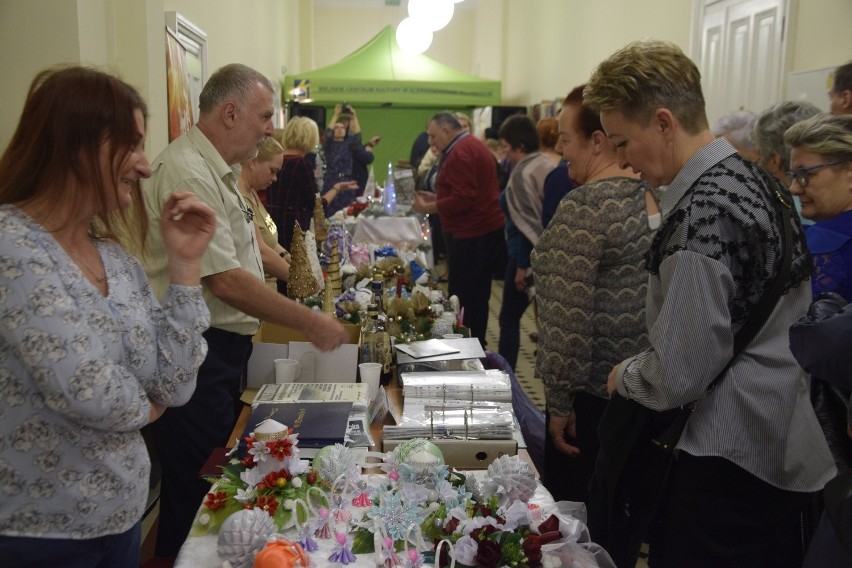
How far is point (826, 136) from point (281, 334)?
1.80m

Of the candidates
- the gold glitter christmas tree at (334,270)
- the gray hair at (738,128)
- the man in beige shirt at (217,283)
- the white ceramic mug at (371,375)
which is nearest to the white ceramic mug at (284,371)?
the man in beige shirt at (217,283)

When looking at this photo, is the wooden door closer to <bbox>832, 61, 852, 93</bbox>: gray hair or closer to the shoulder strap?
<bbox>832, 61, 852, 93</bbox>: gray hair

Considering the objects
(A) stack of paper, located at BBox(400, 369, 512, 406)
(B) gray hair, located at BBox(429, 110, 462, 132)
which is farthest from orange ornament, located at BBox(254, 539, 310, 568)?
(B) gray hair, located at BBox(429, 110, 462, 132)

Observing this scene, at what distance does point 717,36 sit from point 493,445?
15.7ft

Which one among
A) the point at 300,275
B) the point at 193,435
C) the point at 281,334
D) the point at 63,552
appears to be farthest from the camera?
the point at 300,275

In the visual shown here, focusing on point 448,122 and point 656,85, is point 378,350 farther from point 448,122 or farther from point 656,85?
point 448,122

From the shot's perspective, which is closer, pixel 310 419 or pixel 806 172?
pixel 310 419

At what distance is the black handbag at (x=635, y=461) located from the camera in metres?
1.49

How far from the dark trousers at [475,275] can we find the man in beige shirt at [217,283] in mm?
3153

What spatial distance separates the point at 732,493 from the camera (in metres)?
1.47

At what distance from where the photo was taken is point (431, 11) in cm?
1009

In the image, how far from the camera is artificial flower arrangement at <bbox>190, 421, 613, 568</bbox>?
1292mm

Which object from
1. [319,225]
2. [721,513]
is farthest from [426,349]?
[319,225]

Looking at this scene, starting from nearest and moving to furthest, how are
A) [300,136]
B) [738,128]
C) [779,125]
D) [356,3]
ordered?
[779,125] < [738,128] < [300,136] < [356,3]
